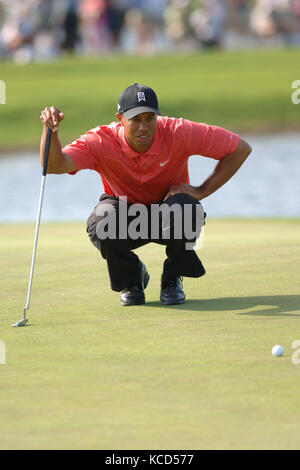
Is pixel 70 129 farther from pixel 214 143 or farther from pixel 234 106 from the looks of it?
pixel 214 143

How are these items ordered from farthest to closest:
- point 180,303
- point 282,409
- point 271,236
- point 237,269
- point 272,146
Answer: point 272,146 < point 271,236 < point 237,269 < point 180,303 < point 282,409

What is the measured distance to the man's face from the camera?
600 cm

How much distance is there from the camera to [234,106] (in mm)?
25781

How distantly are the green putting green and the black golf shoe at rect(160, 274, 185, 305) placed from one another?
65mm

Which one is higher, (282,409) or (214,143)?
(214,143)

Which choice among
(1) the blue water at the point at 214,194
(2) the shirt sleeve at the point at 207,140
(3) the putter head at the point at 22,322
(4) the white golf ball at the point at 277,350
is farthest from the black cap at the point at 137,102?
(1) the blue water at the point at 214,194

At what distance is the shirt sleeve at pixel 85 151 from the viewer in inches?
241

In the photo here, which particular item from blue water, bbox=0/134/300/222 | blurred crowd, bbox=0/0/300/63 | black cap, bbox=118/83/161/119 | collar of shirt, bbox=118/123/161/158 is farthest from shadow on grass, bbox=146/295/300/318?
blurred crowd, bbox=0/0/300/63

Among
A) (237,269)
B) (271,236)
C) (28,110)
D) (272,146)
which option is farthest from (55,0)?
(237,269)

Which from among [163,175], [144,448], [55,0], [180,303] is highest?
[55,0]

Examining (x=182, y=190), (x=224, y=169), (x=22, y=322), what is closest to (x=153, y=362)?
(x=22, y=322)

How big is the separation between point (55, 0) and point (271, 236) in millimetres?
22849

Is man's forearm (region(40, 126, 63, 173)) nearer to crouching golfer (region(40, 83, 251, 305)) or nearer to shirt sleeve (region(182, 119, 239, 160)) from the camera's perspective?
crouching golfer (region(40, 83, 251, 305))

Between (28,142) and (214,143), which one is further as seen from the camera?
(28,142)
